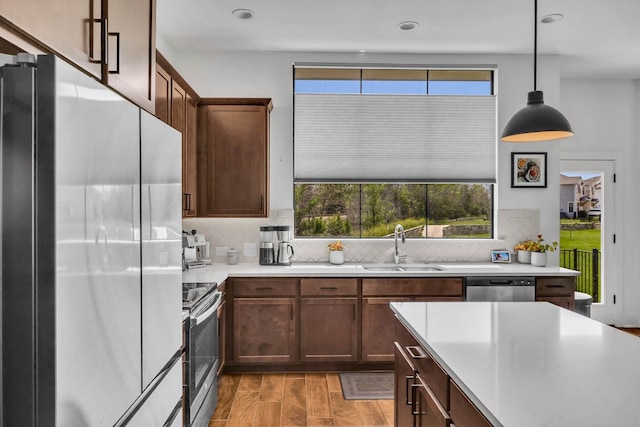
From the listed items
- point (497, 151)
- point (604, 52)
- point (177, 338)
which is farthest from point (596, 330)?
point (604, 52)

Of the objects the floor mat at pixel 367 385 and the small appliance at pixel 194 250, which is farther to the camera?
the small appliance at pixel 194 250

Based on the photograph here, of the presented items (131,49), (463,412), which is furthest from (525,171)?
(131,49)

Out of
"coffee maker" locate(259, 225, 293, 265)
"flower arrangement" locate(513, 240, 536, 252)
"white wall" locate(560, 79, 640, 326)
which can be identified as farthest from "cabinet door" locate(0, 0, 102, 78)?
"white wall" locate(560, 79, 640, 326)

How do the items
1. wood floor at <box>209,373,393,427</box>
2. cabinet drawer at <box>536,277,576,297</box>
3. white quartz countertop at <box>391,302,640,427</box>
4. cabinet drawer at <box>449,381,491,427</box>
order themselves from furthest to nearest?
cabinet drawer at <box>536,277,576,297</box> → wood floor at <box>209,373,393,427</box> → cabinet drawer at <box>449,381,491,427</box> → white quartz countertop at <box>391,302,640,427</box>

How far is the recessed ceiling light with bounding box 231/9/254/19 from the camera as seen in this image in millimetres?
3311

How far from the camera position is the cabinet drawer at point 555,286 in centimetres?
372

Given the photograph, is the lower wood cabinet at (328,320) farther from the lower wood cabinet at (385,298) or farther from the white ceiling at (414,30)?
the white ceiling at (414,30)

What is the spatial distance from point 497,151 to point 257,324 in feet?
9.40

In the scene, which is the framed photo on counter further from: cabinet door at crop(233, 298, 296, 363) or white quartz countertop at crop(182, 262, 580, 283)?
cabinet door at crop(233, 298, 296, 363)

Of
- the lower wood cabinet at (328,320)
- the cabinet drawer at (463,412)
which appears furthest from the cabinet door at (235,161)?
the cabinet drawer at (463,412)

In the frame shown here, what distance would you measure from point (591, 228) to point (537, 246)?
1493 mm

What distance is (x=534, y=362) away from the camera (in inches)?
56.6

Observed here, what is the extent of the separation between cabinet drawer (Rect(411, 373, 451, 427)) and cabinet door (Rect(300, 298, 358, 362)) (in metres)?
1.86

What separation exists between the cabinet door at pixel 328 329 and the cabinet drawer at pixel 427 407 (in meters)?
1.86
